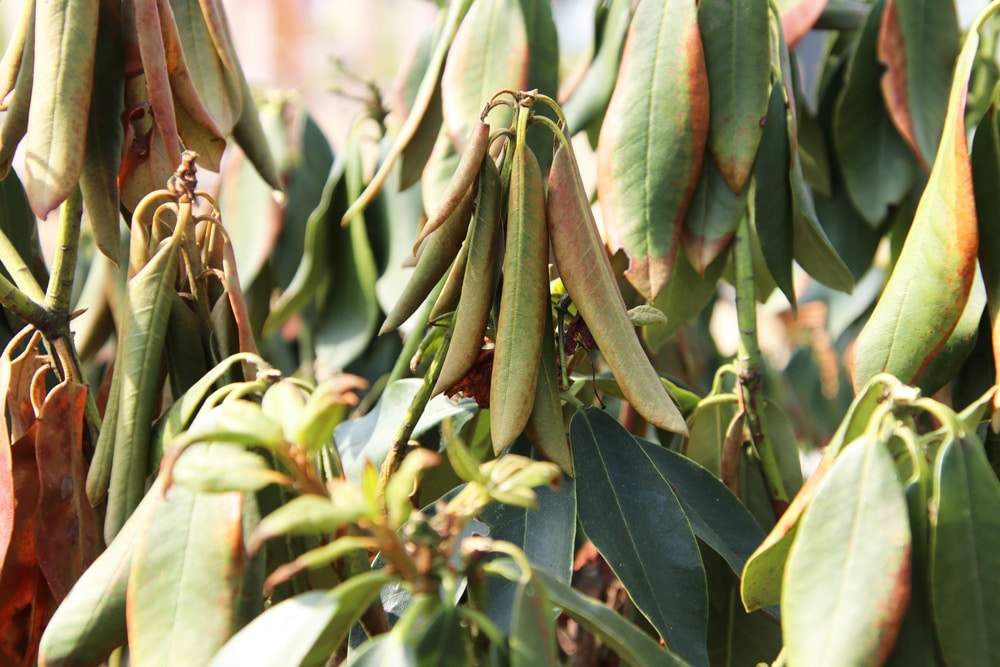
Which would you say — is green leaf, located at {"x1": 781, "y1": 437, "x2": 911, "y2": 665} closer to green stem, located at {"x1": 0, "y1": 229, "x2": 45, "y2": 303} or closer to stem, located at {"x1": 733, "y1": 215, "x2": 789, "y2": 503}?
stem, located at {"x1": 733, "y1": 215, "x2": 789, "y2": 503}

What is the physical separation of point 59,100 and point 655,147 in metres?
0.38

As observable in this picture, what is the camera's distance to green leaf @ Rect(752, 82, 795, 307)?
2.49 ft

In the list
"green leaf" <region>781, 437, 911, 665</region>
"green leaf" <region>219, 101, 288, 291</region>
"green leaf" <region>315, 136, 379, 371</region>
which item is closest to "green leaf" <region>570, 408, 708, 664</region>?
"green leaf" <region>781, 437, 911, 665</region>

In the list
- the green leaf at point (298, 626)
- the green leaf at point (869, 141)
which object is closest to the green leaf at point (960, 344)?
the green leaf at point (869, 141)

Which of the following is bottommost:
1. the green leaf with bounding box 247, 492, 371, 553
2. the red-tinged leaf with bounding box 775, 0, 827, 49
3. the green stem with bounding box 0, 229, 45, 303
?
the green leaf with bounding box 247, 492, 371, 553

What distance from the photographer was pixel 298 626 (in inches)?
15.1

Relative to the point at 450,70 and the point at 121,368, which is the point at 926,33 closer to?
the point at 450,70

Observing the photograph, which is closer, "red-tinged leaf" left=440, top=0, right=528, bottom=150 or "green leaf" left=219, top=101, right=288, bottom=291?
"red-tinged leaf" left=440, top=0, right=528, bottom=150

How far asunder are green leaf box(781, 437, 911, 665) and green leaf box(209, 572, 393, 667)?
18 cm

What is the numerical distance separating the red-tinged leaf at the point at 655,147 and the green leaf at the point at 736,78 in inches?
0.8

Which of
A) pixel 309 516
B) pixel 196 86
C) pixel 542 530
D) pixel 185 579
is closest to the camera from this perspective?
pixel 309 516

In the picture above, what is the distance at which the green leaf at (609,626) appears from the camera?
1.37ft

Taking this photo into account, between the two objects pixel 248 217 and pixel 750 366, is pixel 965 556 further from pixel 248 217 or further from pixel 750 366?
pixel 248 217

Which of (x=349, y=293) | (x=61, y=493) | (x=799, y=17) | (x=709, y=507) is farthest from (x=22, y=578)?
(x=799, y=17)
